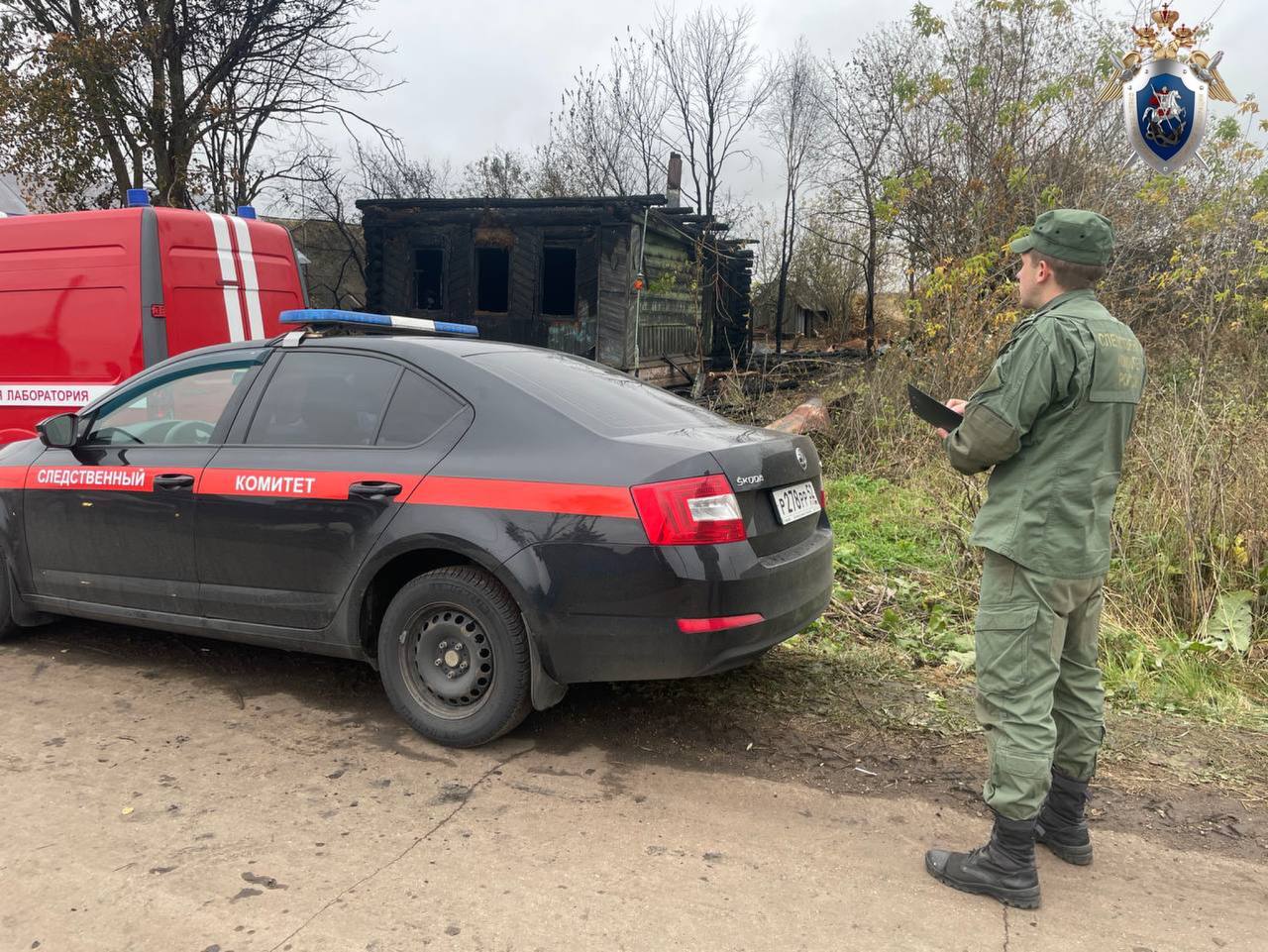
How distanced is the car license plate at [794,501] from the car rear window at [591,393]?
1.54ft

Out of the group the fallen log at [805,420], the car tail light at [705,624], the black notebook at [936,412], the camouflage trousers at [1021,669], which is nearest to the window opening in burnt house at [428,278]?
the fallen log at [805,420]

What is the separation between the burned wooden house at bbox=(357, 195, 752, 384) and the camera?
1393 cm

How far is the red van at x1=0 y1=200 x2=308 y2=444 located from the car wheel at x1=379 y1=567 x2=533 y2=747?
402cm

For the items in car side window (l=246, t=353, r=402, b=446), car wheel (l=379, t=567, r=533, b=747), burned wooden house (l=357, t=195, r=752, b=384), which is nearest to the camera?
car wheel (l=379, t=567, r=533, b=747)

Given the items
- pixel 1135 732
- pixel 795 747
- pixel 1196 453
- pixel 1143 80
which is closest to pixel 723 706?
pixel 795 747

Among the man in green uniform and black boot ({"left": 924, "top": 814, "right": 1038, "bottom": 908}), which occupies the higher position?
the man in green uniform

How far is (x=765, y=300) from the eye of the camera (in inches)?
969

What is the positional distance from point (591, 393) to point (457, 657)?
1.15 m

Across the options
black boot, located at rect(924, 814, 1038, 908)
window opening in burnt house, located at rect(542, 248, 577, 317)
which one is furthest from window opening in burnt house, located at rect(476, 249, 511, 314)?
black boot, located at rect(924, 814, 1038, 908)

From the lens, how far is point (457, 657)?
3475 millimetres

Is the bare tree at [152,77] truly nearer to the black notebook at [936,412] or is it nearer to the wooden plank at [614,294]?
the wooden plank at [614,294]

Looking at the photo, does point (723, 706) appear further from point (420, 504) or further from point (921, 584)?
point (921, 584)

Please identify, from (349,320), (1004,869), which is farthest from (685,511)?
(349,320)

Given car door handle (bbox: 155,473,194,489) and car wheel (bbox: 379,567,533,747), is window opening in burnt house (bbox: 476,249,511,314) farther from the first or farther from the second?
car wheel (bbox: 379,567,533,747)
